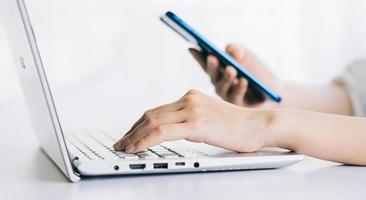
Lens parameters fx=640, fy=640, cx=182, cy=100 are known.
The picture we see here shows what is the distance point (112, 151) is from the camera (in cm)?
81

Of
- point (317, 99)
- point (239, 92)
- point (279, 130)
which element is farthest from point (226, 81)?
point (279, 130)

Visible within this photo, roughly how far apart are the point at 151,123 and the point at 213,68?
1.67 feet

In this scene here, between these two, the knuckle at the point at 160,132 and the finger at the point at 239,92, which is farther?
the finger at the point at 239,92

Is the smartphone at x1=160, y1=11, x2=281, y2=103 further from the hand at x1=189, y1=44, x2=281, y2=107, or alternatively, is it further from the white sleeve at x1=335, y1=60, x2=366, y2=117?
the white sleeve at x1=335, y1=60, x2=366, y2=117

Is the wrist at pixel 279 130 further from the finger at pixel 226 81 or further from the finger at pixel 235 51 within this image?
the finger at pixel 235 51

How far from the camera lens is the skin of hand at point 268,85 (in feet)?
4.10

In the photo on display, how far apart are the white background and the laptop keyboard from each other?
4.53 feet

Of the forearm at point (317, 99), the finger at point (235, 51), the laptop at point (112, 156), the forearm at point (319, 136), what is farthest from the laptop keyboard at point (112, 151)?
the forearm at point (317, 99)

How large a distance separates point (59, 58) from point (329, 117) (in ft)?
6.26

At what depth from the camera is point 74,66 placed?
2.60 metres

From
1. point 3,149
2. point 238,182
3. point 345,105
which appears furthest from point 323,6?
point 238,182

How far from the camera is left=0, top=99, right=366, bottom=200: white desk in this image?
0.66 metres

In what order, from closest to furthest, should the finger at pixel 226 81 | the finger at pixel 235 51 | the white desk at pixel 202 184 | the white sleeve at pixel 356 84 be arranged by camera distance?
the white desk at pixel 202 184, the finger at pixel 226 81, the finger at pixel 235 51, the white sleeve at pixel 356 84

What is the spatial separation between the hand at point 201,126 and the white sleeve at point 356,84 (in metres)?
0.71
